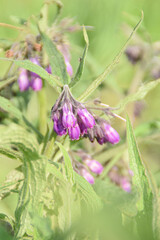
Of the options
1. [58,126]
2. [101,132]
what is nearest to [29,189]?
[58,126]

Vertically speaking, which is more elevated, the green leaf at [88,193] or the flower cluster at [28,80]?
the flower cluster at [28,80]

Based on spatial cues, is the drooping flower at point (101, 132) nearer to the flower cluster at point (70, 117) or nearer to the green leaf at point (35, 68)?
the flower cluster at point (70, 117)

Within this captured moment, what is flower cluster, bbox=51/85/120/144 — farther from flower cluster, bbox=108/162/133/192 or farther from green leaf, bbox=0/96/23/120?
flower cluster, bbox=108/162/133/192

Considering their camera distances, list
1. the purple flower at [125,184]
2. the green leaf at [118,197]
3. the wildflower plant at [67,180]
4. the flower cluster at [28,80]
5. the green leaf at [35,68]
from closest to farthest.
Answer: the wildflower plant at [67,180] < the green leaf at [35,68] < the green leaf at [118,197] < the flower cluster at [28,80] < the purple flower at [125,184]

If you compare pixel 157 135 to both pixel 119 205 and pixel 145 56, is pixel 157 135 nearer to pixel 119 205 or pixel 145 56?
pixel 119 205

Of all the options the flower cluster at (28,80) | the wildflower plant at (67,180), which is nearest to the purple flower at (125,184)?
the wildflower plant at (67,180)

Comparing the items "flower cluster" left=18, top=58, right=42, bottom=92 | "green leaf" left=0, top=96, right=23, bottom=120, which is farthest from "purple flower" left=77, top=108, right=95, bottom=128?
"flower cluster" left=18, top=58, right=42, bottom=92

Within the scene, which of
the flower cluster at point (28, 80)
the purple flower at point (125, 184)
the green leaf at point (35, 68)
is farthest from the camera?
the purple flower at point (125, 184)
